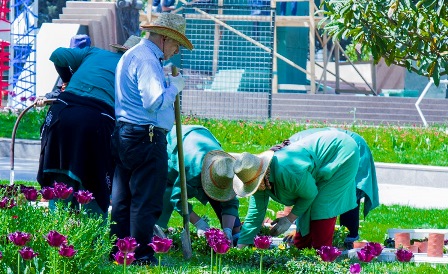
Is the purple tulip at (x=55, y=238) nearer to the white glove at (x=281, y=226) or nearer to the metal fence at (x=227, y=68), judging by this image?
the white glove at (x=281, y=226)

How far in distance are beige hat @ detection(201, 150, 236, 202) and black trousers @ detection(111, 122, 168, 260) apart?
77 centimetres

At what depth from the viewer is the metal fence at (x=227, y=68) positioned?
20.3 metres

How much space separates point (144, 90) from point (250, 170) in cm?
94

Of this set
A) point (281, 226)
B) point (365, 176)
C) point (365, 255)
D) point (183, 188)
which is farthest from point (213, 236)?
point (365, 176)

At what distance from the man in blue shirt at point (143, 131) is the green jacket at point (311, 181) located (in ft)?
2.59

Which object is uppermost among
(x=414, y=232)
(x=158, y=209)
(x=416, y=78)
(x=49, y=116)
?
(x=49, y=116)

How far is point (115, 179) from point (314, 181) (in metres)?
1.35

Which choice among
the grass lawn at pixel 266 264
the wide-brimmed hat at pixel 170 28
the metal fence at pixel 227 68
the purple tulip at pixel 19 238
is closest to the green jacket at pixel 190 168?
the grass lawn at pixel 266 264

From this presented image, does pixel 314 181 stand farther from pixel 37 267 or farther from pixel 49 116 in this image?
pixel 37 267

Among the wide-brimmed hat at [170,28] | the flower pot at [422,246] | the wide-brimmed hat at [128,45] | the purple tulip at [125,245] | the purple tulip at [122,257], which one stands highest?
the wide-brimmed hat at [170,28]

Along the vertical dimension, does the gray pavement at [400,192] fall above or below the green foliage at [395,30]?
below

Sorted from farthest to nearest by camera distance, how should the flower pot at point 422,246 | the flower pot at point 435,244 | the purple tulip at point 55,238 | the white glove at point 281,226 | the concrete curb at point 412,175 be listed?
the concrete curb at point 412,175, the flower pot at point 422,246, the flower pot at point 435,244, the white glove at point 281,226, the purple tulip at point 55,238

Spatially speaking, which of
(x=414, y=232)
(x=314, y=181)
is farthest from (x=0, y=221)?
(x=414, y=232)

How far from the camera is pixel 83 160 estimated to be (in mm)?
6984
